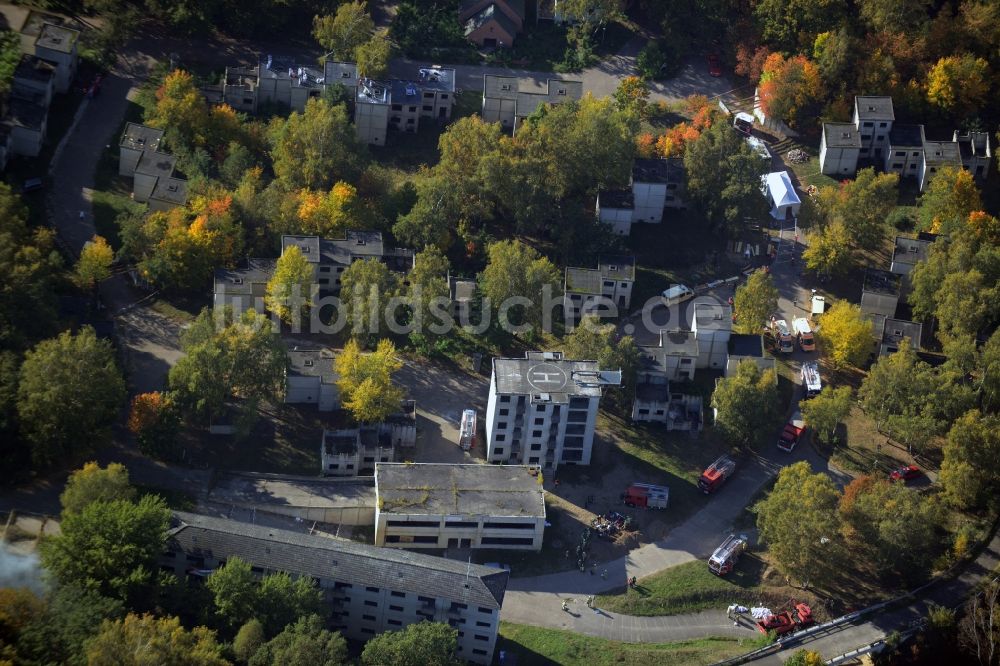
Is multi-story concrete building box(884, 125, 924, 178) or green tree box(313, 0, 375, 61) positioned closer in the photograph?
multi-story concrete building box(884, 125, 924, 178)

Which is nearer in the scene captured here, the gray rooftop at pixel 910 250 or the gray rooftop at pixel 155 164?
the gray rooftop at pixel 155 164

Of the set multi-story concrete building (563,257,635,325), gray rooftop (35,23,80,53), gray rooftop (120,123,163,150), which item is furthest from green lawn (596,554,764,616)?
gray rooftop (35,23,80,53)

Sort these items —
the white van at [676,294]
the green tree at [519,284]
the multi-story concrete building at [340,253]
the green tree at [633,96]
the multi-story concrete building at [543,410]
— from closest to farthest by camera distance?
1. the multi-story concrete building at [543,410]
2. the green tree at [519,284]
3. the multi-story concrete building at [340,253]
4. the white van at [676,294]
5. the green tree at [633,96]

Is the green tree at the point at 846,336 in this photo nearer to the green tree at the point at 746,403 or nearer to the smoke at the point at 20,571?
the green tree at the point at 746,403

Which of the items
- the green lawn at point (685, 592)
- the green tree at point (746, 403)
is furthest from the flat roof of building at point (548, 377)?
the green lawn at point (685, 592)

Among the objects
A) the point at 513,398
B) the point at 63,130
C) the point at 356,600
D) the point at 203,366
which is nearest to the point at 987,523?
the point at 513,398

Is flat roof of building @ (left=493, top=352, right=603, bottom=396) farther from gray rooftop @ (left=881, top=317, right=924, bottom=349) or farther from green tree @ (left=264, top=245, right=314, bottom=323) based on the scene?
gray rooftop @ (left=881, top=317, right=924, bottom=349)

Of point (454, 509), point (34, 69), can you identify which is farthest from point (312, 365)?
point (34, 69)

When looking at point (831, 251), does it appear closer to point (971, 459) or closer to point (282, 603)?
point (971, 459)
